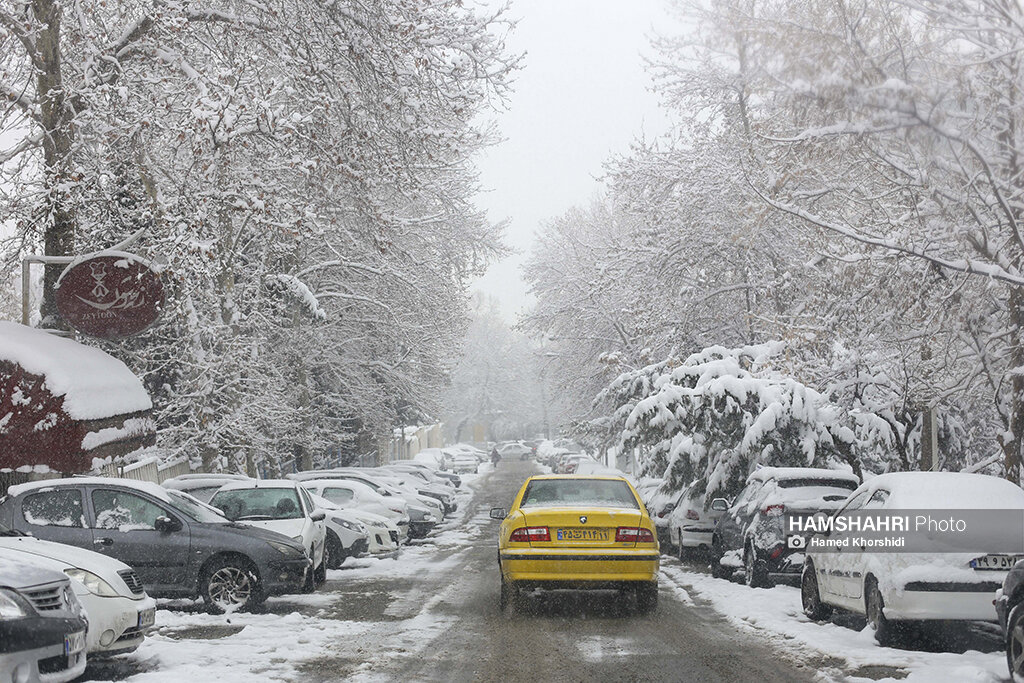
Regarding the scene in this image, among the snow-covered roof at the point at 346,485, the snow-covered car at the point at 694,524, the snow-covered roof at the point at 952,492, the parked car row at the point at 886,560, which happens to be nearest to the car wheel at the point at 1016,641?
the parked car row at the point at 886,560

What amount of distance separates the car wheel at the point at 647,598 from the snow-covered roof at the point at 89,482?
5.80 m

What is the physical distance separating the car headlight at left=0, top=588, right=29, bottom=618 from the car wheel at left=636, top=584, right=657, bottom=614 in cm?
682

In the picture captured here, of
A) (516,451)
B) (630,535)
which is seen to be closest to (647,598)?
(630,535)

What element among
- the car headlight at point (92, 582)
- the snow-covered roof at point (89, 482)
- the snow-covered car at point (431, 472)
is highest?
the snow-covered car at point (431, 472)

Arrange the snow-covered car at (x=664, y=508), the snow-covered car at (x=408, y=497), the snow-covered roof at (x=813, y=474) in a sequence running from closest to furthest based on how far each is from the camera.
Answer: the snow-covered roof at (x=813, y=474)
the snow-covered car at (x=664, y=508)
the snow-covered car at (x=408, y=497)

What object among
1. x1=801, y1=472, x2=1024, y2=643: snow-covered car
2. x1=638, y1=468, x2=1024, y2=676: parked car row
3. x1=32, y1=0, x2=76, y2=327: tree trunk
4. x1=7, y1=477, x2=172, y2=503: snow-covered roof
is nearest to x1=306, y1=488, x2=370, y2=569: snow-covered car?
x1=7, y1=477, x2=172, y2=503: snow-covered roof

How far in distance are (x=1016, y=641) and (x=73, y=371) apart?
10.5 metres

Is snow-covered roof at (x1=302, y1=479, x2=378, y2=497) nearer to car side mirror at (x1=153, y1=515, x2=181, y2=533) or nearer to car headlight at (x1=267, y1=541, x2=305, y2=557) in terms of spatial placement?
car headlight at (x1=267, y1=541, x2=305, y2=557)

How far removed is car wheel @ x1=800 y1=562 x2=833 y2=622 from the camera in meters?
Result: 12.5

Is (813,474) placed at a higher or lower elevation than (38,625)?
higher

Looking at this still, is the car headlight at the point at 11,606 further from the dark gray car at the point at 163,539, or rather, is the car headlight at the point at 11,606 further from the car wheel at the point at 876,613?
the car wheel at the point at 876,613

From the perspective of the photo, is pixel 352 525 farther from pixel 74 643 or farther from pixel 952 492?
pixel 952 492

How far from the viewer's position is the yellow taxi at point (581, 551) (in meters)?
12.3

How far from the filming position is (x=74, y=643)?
8.36m
